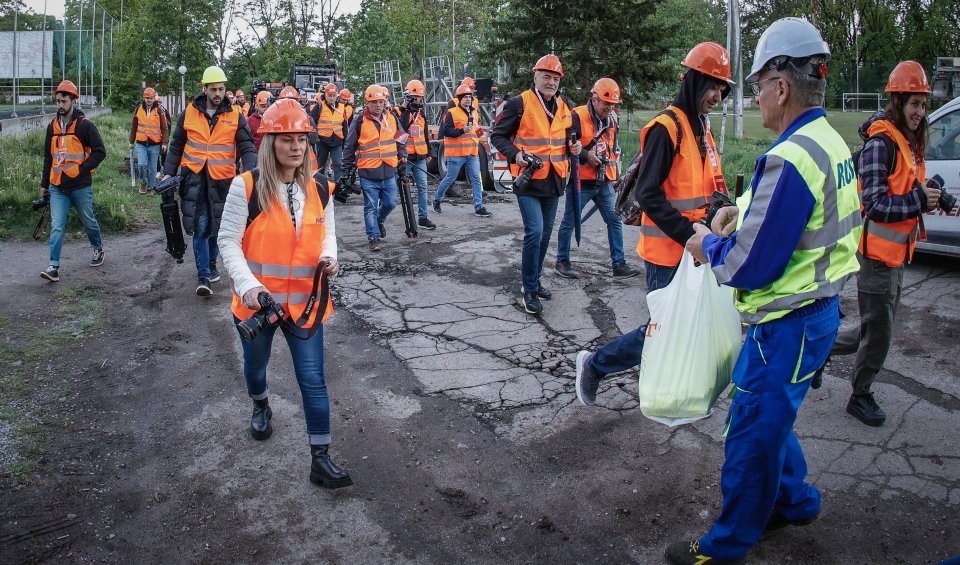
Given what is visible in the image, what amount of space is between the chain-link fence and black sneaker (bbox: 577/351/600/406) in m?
25.1

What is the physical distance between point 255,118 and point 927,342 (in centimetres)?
1031

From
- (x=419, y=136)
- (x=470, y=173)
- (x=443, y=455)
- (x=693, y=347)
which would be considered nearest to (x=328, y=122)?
(x=419, y=136)

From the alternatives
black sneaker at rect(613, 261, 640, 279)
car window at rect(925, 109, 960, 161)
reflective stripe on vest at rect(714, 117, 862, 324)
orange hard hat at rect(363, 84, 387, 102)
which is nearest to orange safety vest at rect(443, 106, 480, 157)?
orange hard hat at rect(363, 84, 387, 102)

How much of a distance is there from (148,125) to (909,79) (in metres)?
12.7

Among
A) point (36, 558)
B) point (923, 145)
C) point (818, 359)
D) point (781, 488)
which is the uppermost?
point (923, 145)

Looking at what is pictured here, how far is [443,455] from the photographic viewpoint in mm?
4262

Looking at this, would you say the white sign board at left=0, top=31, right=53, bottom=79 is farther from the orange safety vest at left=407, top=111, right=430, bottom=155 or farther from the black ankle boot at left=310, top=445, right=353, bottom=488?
the black ankle boot at left=310, top=445, right=353, bottom=488

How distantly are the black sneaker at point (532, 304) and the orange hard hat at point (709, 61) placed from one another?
314 cm

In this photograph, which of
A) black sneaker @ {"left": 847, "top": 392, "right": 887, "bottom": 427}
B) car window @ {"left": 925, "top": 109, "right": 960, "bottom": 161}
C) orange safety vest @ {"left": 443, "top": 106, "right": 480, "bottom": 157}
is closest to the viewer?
black sneaker @ {"left": 847, "top": 392, "right": 887, "bottom": 427}

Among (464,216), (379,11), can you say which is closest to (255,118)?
(464,216)

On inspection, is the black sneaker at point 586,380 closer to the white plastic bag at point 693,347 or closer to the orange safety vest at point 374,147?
the white plastic bag at point 693,347

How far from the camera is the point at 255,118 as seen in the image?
504 inches

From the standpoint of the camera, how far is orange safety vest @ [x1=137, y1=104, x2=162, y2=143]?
45.1 ft

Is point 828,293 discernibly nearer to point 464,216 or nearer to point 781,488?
point 781,488
